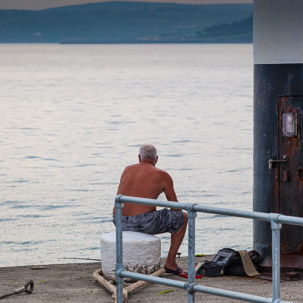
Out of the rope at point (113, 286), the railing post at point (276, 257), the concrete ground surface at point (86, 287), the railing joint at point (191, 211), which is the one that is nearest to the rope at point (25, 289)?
the concrete ground surface at point (86, 287)

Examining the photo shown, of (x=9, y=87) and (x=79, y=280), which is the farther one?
(x=9, y=87)

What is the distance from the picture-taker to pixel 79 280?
777 centimetres

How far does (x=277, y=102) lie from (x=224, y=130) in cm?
3510

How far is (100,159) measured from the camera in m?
31.8

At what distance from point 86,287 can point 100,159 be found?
2440 centimetres

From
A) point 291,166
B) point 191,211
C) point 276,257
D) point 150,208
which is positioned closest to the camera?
point 276,257

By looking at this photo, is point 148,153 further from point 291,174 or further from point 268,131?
point 291,174

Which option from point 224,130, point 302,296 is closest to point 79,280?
point 302,296

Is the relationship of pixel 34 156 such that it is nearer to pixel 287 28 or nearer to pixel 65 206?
pixel 65 206

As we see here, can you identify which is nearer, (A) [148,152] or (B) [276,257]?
(B) [276,257]

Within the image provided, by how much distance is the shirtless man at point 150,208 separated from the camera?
25.1 ft

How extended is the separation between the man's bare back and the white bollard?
0.93 feet

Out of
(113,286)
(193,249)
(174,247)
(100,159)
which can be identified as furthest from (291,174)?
(100,159)

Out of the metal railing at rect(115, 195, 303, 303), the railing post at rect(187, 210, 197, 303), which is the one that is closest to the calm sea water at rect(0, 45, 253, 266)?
the metal railing at rect(115, 195, 303, 303)
